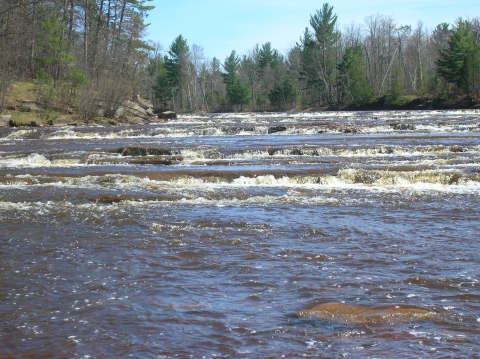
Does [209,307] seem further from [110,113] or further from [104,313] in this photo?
[110,113]

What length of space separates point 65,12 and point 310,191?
39.9m

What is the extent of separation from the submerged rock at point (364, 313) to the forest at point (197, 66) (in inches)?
1128

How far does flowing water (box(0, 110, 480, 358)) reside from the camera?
447cm

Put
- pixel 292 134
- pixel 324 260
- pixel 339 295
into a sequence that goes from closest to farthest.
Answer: pixel 339 295 < pixel 324 260 < pixel 292 134

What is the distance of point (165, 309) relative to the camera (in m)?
5.16

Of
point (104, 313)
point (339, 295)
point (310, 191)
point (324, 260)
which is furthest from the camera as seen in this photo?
point (310, 191)

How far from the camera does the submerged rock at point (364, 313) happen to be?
189 inches

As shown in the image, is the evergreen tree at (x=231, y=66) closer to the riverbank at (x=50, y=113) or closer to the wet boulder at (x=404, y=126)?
the riverbank at (x=50, y=113)

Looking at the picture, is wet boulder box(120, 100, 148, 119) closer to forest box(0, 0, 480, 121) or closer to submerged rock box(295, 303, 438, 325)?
forest box(0, 0, 480, 121)

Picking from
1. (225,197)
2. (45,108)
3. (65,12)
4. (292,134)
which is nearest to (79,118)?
(45,108)

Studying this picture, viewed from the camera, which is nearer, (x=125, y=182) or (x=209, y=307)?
(x=209, y=307)

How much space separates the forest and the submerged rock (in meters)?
28.6

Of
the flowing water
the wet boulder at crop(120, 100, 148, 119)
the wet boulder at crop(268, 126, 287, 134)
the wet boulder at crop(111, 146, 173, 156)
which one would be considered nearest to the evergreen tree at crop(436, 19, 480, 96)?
the wet boulder at crop(268, 126, 287, 134)

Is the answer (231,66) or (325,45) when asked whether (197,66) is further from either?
(325,45)
